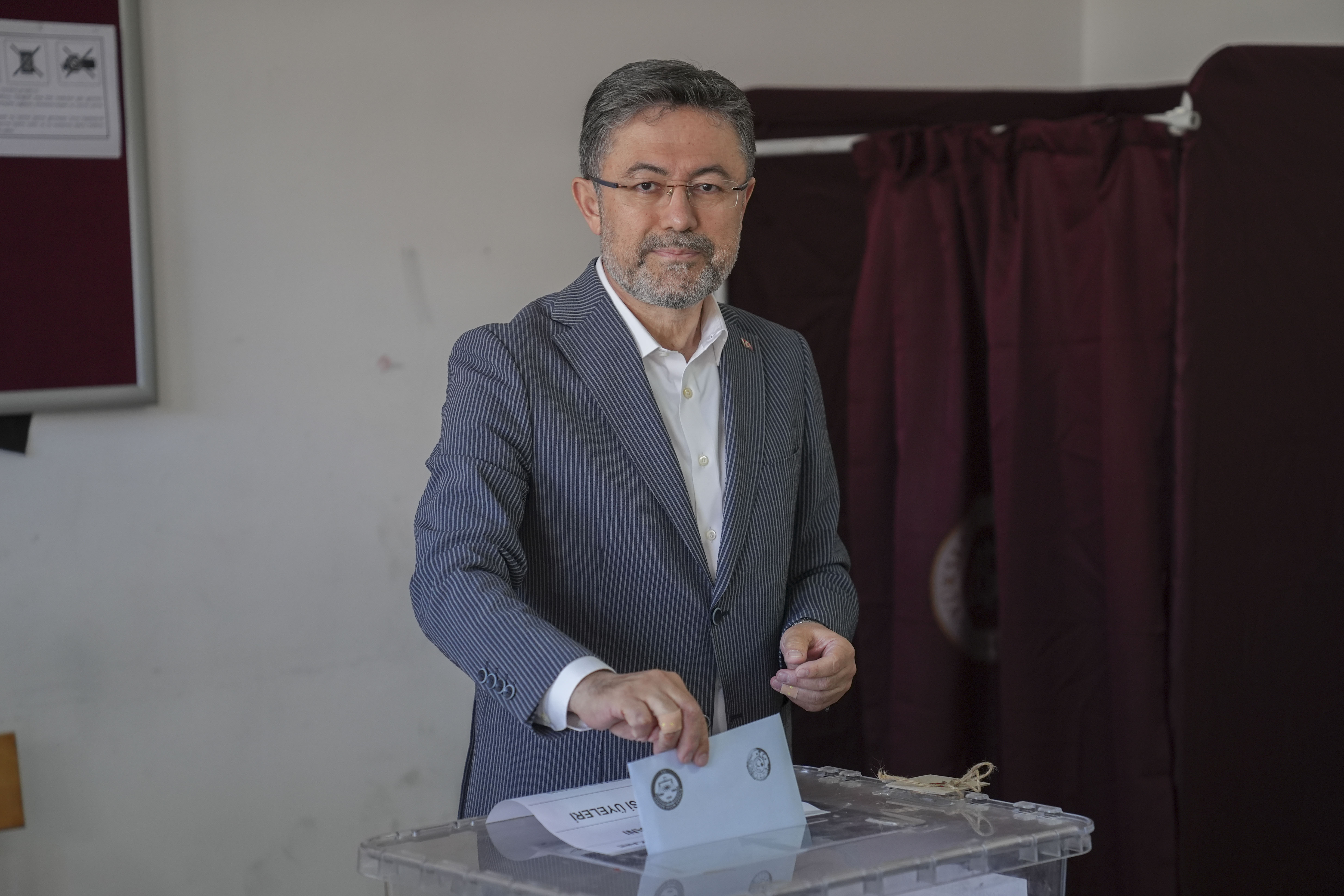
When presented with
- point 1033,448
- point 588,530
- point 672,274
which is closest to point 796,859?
point 588,530

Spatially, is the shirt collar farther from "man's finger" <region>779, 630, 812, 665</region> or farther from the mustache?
A: "man's finger" <region>779, 630, 812, 665</region>

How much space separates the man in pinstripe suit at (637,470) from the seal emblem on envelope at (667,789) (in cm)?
22

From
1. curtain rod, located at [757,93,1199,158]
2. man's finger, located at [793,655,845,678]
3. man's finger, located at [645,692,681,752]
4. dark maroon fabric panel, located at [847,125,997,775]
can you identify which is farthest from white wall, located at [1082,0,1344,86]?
man's finger, located at [645,692,681,752]

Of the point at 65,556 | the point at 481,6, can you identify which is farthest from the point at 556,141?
the point at 65,556

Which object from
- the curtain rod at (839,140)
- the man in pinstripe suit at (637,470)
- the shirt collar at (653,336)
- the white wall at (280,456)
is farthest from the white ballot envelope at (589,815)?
the curtain rod at (839,140)

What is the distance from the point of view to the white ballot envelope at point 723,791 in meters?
1.03

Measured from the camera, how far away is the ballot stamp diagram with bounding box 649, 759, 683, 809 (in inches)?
40.7

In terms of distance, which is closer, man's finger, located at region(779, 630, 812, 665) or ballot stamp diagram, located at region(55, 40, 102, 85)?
man's finger, located at region(779, 630, 812, 665)

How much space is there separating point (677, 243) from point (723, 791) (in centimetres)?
62

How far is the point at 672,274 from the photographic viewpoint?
1.42 m

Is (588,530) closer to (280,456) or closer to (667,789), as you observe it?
(667,789)

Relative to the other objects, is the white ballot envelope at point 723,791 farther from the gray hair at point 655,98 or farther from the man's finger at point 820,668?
the gray hair at point 655,98

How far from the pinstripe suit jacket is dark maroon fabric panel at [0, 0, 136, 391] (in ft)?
2.71

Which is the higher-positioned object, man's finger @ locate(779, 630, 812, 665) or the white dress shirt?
the white dress shirt
